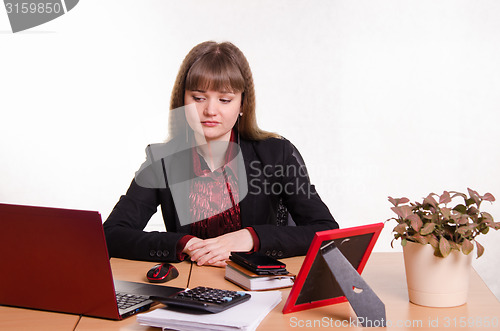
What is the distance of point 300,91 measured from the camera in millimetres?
3914

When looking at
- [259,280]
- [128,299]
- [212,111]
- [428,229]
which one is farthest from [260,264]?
[212,111]

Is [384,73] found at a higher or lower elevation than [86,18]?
lower

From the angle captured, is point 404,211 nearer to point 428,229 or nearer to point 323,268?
point 428,229

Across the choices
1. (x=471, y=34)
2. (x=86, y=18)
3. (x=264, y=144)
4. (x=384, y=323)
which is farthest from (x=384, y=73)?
(x=384, y=323)

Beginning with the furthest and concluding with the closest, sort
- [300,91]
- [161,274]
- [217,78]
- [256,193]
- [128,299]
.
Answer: [300,91]
[256,193]
[217,78]
[161,274]
[128,299]

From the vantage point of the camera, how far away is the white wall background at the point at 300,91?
152 inches

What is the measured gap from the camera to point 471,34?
390 centimetres

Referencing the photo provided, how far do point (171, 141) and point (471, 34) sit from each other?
8.46 feet

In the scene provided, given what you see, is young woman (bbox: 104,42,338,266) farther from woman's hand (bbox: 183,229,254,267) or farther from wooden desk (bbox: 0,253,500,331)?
wooden desk (bbox: 0,253,500,331)

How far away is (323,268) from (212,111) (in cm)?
100

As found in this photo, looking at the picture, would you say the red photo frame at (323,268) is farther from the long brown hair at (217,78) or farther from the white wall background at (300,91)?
the white wall background at (300,91)

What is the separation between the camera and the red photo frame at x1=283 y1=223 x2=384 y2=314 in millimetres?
1198

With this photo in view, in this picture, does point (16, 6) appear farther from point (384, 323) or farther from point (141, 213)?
point (384, 323)

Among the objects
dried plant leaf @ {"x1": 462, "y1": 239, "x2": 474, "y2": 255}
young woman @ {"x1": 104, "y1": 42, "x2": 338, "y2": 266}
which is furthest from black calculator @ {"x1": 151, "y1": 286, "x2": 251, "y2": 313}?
young woman @ {"x1": 104, "y1": 42, "x2": 338, "y2": 266}
